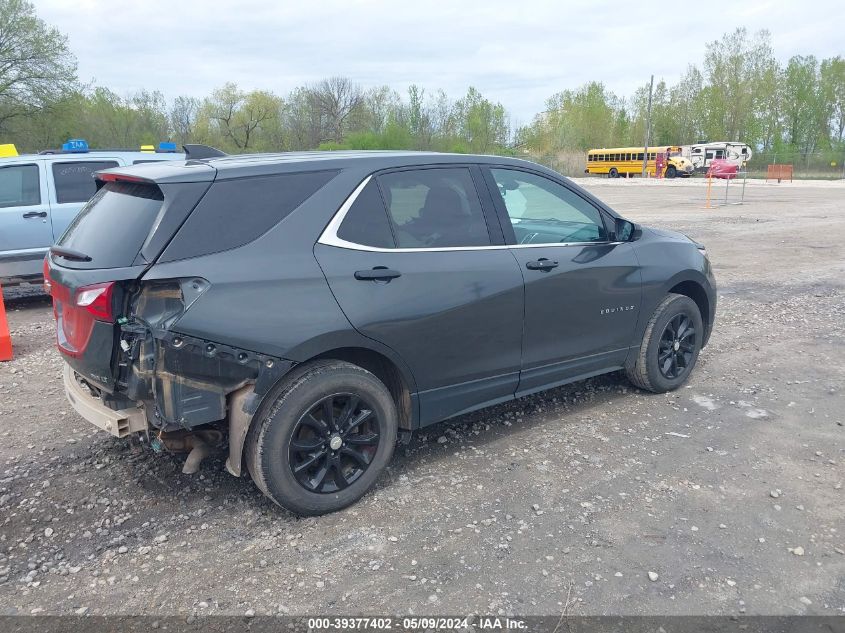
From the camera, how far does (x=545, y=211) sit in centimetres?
470

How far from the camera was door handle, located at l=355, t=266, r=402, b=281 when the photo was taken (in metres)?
3.54

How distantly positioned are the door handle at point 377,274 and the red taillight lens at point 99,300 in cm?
117

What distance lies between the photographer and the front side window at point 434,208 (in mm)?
3809

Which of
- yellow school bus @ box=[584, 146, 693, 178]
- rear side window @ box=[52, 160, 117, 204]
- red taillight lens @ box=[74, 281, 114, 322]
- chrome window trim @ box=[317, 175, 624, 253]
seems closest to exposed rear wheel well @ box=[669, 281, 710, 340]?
chrome window trim @ box=[317, 175, 624, 253]

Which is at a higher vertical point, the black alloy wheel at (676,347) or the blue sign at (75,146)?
the blue sign at (75,146)

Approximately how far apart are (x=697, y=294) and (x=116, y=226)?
429cm

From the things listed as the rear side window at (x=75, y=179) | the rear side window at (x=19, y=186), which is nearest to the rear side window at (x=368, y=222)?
the rear side window at (x=75, y=179)

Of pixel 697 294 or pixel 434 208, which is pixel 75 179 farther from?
pixel 697 294

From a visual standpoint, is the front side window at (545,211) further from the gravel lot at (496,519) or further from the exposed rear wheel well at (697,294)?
the gravel lot at (496,519)

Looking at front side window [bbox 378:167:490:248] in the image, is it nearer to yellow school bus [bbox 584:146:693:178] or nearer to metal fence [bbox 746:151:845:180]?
metal fence [bbox 746:151:845:180]

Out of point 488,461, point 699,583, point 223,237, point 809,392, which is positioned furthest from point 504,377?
point 809,392

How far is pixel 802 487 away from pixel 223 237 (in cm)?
342

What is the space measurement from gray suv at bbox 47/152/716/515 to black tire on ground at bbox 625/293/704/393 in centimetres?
78

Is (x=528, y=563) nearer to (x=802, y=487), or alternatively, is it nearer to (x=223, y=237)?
(x=802, y=487)
